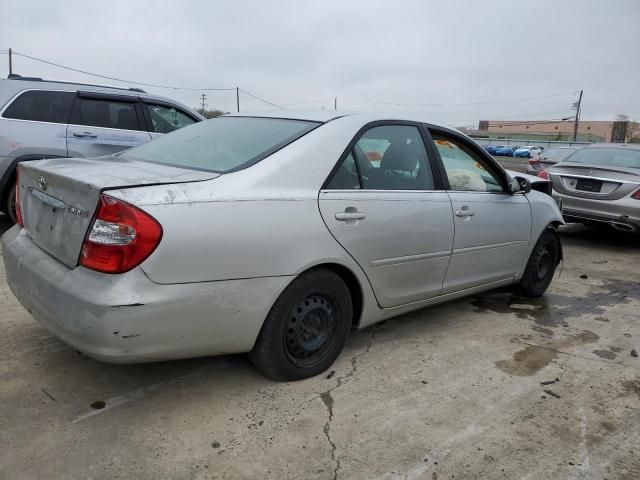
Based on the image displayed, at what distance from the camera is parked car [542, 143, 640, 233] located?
711 centimetres

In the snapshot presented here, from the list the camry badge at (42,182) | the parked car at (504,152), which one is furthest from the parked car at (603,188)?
the parked car at (504,152)

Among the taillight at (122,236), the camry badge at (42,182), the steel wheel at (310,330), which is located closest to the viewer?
the taillight at (122,236)

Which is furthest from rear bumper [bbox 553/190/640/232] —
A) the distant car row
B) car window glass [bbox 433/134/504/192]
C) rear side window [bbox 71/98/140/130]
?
the distant car row

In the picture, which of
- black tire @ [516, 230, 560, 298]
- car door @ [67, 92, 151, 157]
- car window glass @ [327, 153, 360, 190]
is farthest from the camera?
car door @ [67, 92, 151, 157]

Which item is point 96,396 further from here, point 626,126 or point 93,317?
point 626,126

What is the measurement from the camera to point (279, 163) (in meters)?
2.85

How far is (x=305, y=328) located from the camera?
9.87 ft

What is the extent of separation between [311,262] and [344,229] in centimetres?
30

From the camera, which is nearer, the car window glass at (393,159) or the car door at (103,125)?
the car window glass at (393,159)

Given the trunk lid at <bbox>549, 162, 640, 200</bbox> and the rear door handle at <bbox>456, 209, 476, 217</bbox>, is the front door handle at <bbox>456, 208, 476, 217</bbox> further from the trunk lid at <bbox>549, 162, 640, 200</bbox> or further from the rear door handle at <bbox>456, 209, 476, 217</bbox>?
the trunk lid at <bbox>549, 162, 640, 200</bbox>

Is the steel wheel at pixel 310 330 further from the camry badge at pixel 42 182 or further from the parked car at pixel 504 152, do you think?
the parked car at pixel 504 152

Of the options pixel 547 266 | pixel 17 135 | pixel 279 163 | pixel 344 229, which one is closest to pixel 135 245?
pixel 279 163

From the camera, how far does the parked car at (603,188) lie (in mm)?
7109

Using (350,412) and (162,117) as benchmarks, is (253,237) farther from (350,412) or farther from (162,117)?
(162,117)
